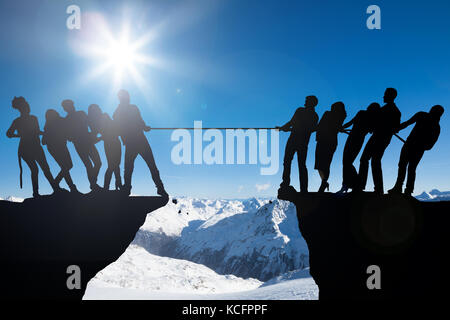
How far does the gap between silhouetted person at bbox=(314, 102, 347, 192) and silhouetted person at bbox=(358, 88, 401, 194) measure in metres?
0.99

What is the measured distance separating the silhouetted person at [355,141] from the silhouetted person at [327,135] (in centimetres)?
38

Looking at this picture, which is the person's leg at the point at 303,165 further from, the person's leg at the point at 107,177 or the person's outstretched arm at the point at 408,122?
the person's leg at the point at 107,177

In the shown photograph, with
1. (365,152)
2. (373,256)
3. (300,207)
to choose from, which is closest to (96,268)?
(300,207)

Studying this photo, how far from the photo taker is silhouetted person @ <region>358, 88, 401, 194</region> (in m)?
7.55

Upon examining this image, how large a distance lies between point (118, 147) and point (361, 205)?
8.64 meters

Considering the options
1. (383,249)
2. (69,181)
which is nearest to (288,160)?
(383,249)

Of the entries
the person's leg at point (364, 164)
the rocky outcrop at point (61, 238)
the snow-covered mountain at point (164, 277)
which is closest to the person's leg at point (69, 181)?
the rocky outcrop at point (61, 238)

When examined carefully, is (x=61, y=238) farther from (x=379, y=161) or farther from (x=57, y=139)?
(x=379, y=161)

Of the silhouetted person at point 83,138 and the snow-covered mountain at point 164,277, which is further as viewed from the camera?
the snow-covered mountain at point 164,277

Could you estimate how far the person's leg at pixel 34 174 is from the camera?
878cm

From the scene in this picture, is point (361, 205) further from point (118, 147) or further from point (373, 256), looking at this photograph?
point (118, 147)

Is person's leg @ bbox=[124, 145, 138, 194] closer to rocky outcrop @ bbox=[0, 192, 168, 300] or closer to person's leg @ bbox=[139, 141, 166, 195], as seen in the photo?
person's leg @ bbox=[139, 141, 166, 195]

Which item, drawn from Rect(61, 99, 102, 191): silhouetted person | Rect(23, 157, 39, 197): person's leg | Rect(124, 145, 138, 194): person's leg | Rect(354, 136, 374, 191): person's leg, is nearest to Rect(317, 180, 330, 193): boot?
Rect(354, 136, 374, 191): person's leg

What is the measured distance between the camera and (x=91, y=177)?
9078mm
